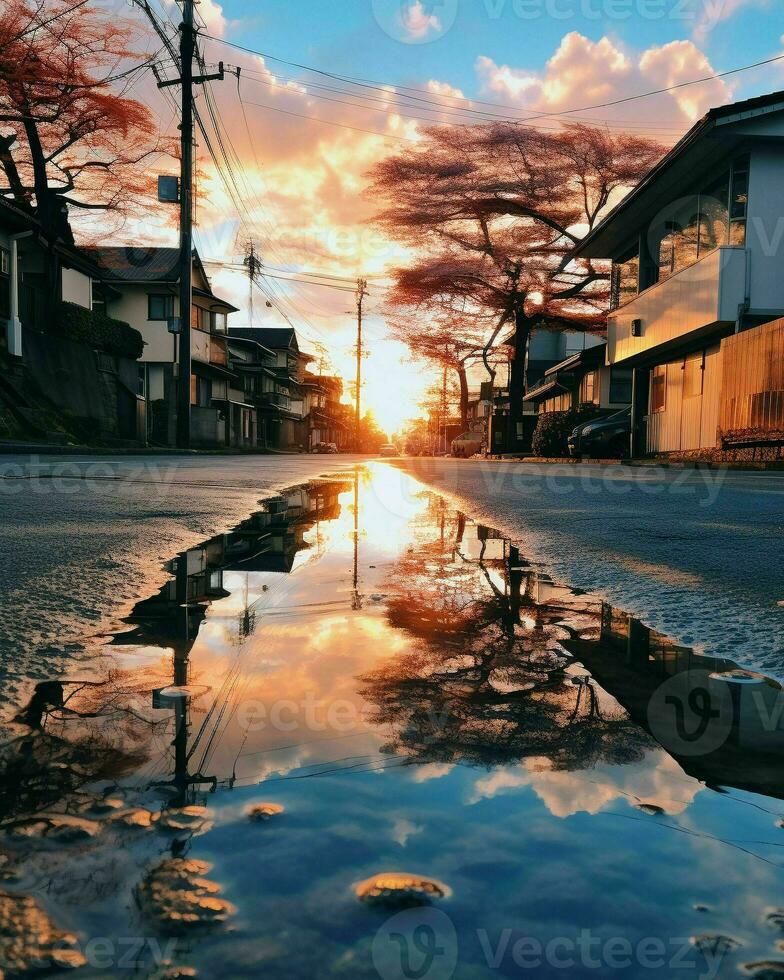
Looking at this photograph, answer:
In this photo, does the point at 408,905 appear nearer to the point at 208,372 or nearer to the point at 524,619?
the point at 524,619

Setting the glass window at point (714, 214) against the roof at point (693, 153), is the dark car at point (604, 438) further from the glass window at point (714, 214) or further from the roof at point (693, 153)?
the glass window at point (714, 214)

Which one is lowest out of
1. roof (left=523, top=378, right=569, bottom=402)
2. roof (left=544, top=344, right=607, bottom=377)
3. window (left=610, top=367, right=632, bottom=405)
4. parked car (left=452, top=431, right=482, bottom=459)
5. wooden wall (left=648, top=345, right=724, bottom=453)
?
parked car (left=452, top=431, right=482, bottom=459)

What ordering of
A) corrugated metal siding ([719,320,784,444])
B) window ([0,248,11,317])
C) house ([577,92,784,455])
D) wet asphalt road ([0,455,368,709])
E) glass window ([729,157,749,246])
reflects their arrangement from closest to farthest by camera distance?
wet asphalt road ([0,455,368,709]) < corrugated metal siding ([719,320,784,444]) < house ([577,92,784,455]) < glass window ([729,157,749,246]) < window ([0,248,11,317])

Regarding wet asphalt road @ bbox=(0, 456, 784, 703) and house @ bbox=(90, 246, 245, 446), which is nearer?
wet asphalt road @ bbox=(0, 456, 784, 703)

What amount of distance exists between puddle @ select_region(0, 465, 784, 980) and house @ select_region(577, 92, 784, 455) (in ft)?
34.3

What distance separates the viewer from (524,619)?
206 centimetres

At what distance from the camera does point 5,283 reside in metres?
20.5

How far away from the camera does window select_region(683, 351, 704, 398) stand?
15.8 m

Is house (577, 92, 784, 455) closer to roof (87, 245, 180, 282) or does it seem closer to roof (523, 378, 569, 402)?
roof (523, 378, 569, 402)

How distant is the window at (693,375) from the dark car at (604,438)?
3324mm

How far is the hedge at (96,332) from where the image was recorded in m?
23.9

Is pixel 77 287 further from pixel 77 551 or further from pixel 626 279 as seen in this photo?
pixel 77 551

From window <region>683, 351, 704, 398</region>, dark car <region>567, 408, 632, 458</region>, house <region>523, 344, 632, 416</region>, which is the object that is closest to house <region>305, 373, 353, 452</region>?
house <region>523, 344, 632, 416</region>

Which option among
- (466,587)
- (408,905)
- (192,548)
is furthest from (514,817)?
(192,548)
